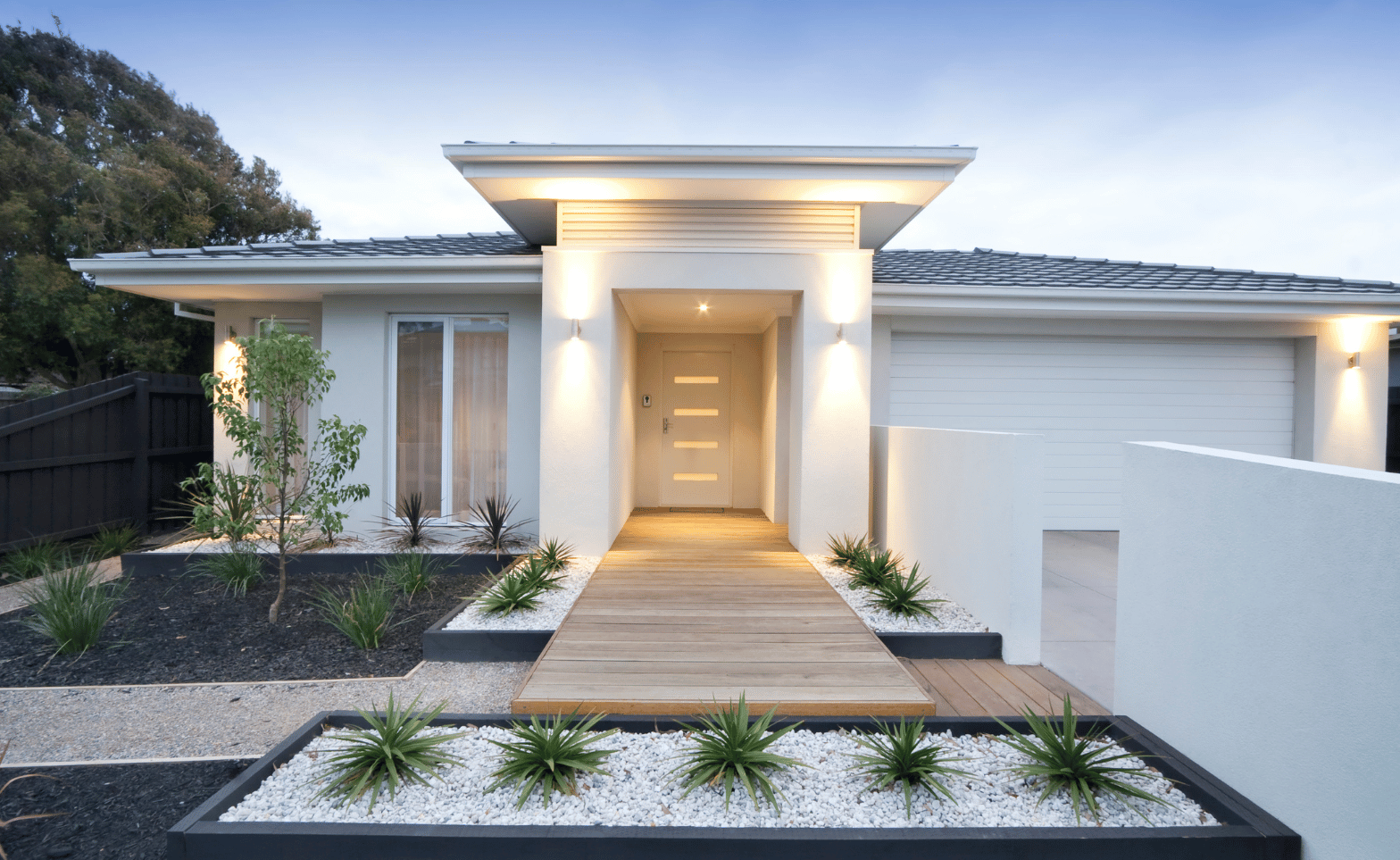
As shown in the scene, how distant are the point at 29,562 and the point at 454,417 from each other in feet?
12.2

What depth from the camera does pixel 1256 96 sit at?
11.9m

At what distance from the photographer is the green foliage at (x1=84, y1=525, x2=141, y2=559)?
636 centimetres

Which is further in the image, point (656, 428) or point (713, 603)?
point (656, 428)

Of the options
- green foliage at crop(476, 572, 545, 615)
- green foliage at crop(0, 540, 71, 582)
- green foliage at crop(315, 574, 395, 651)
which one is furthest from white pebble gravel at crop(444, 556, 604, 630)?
green foliage at crop(0, 540, 71, 582)

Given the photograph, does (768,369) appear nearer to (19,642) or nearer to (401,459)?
(401,459)

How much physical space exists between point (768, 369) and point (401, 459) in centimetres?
429

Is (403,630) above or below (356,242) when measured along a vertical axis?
below

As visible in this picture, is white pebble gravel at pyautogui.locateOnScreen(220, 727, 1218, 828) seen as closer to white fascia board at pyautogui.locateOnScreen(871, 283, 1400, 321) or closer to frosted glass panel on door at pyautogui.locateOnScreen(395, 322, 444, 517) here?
frosted glass panel on door at pyautogui.locateOnScreen(395, 322, 444, 517)

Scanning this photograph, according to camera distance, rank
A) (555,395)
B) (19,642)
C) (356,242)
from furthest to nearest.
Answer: (356,242) < (555,395) < (19,642)

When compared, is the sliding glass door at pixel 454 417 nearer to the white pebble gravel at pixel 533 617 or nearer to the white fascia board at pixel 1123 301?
the white pebble gravel at pixel 533 617

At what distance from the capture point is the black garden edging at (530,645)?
12.5 feet

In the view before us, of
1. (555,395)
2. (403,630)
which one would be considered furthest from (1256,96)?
(403,630)

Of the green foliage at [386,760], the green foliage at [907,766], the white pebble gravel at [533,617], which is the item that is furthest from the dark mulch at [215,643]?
the green foliage at [907,766]

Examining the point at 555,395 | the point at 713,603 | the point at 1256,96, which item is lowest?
the point at 713,603
